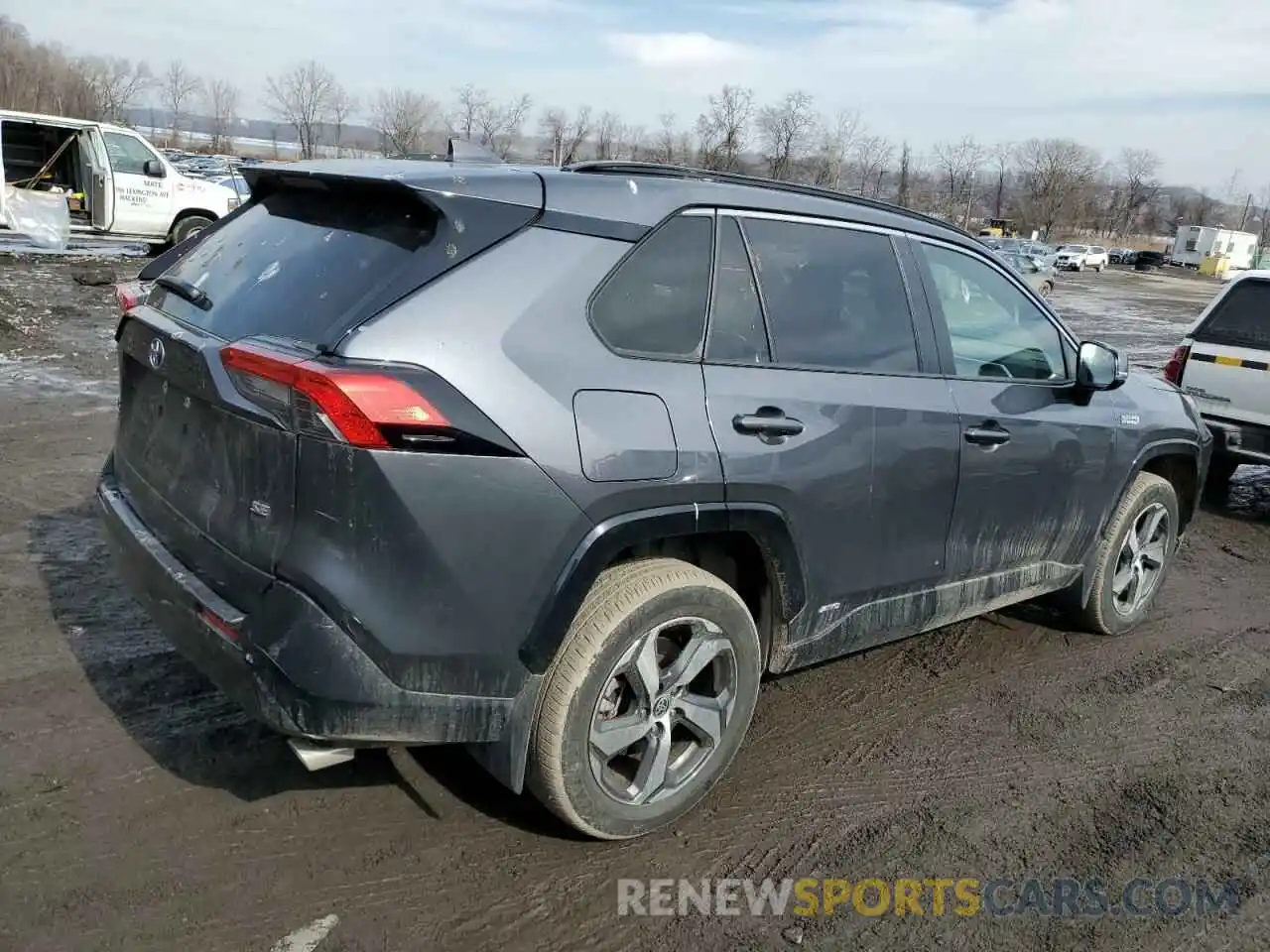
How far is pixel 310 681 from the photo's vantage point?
2.39 metres

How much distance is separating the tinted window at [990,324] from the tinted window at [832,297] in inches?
11.3

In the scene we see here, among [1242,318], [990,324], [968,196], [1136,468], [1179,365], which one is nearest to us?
[990,324]

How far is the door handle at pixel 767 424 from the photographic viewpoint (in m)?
2.91

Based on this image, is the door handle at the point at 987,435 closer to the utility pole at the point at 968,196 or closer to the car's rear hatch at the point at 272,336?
the car's rear hatch at the point at 272,336

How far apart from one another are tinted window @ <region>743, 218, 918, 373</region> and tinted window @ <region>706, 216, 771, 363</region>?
0.16ft

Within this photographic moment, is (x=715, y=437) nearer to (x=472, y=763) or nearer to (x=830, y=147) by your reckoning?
(x=472, y=763)

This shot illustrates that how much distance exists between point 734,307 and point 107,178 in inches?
607

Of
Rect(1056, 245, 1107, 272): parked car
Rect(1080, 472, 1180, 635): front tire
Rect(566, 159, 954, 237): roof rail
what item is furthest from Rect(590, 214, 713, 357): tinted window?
Rect(1056, 245, 1107, 272): parked car

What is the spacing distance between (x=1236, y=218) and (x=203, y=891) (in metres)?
160

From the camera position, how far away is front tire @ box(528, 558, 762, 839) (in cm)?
270

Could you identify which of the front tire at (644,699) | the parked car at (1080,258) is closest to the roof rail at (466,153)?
the front tire at (644,699)

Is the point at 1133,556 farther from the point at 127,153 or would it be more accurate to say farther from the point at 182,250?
the point at 127,153

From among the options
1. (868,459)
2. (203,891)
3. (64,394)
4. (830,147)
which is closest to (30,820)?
(203,891)

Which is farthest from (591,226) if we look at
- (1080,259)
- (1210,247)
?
(1210,247)
